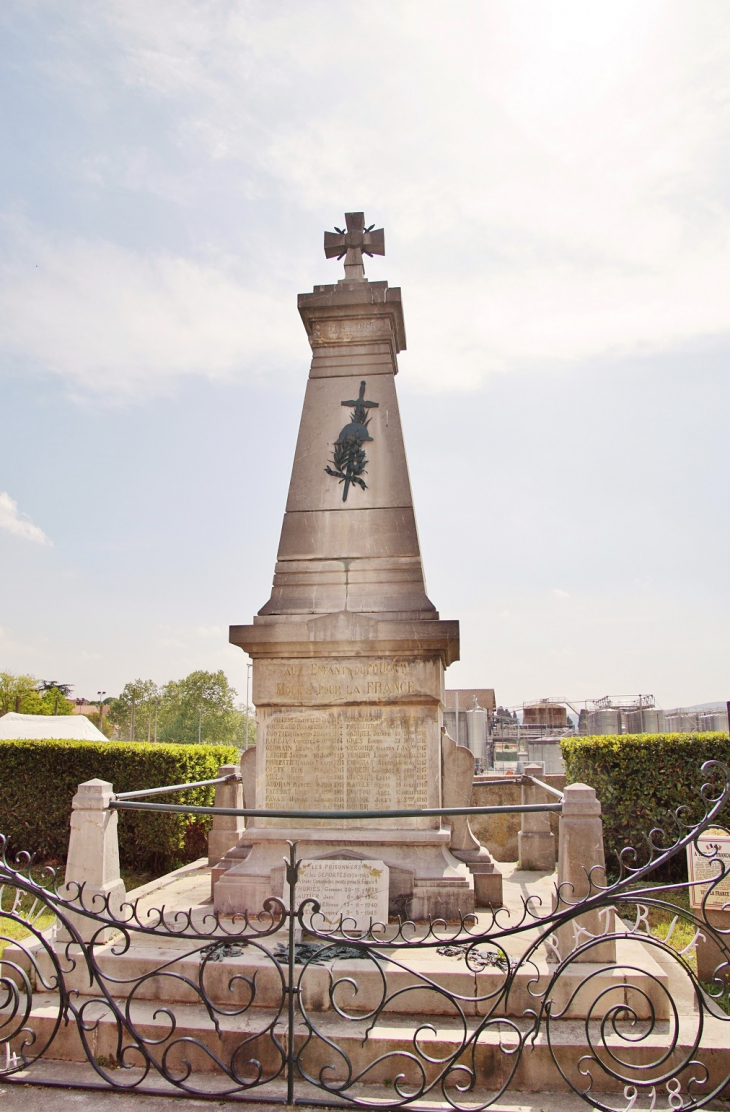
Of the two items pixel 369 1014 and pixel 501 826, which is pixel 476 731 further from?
pixel 369 1014

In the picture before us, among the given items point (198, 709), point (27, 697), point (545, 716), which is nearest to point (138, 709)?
point (198, 709)

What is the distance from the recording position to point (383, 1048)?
4090 millimetres

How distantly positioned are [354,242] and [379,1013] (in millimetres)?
7243

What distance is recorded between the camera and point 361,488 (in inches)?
292

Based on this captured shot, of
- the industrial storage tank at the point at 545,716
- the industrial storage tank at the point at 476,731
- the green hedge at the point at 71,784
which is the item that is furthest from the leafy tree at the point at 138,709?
the green hedge at the point at 71,784

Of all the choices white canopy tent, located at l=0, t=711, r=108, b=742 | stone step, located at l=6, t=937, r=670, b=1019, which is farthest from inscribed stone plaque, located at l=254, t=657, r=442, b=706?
white canopy tent, located at l=0, t=711, r=108, b=742

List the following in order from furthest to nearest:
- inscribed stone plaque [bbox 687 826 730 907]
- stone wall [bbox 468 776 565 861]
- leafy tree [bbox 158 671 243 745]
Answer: leafy tree [bbox 158 671 243 745]
stone wall [bbox 468 776 565 861]
inscribed stone plaque [bbox 687 826 730 907]

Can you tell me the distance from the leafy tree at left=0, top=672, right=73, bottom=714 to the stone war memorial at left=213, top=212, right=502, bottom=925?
134ft

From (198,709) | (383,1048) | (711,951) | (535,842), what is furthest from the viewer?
(198,709)

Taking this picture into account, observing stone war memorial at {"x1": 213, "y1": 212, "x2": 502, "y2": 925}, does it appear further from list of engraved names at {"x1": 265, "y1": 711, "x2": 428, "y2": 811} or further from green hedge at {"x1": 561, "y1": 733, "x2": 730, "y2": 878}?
green hedge at {"x1": 561, "y1": 733, "x2": 730, "y2": 878}

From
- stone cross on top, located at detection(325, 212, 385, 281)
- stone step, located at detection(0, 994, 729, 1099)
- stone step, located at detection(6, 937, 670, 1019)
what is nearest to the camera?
stone step, located at detection(0, 994, 729, 1099)

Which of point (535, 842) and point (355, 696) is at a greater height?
point (355, 696)

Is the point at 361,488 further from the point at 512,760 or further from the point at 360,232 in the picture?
the point at 512,760

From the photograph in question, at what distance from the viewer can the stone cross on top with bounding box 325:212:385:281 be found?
8.26 meters
